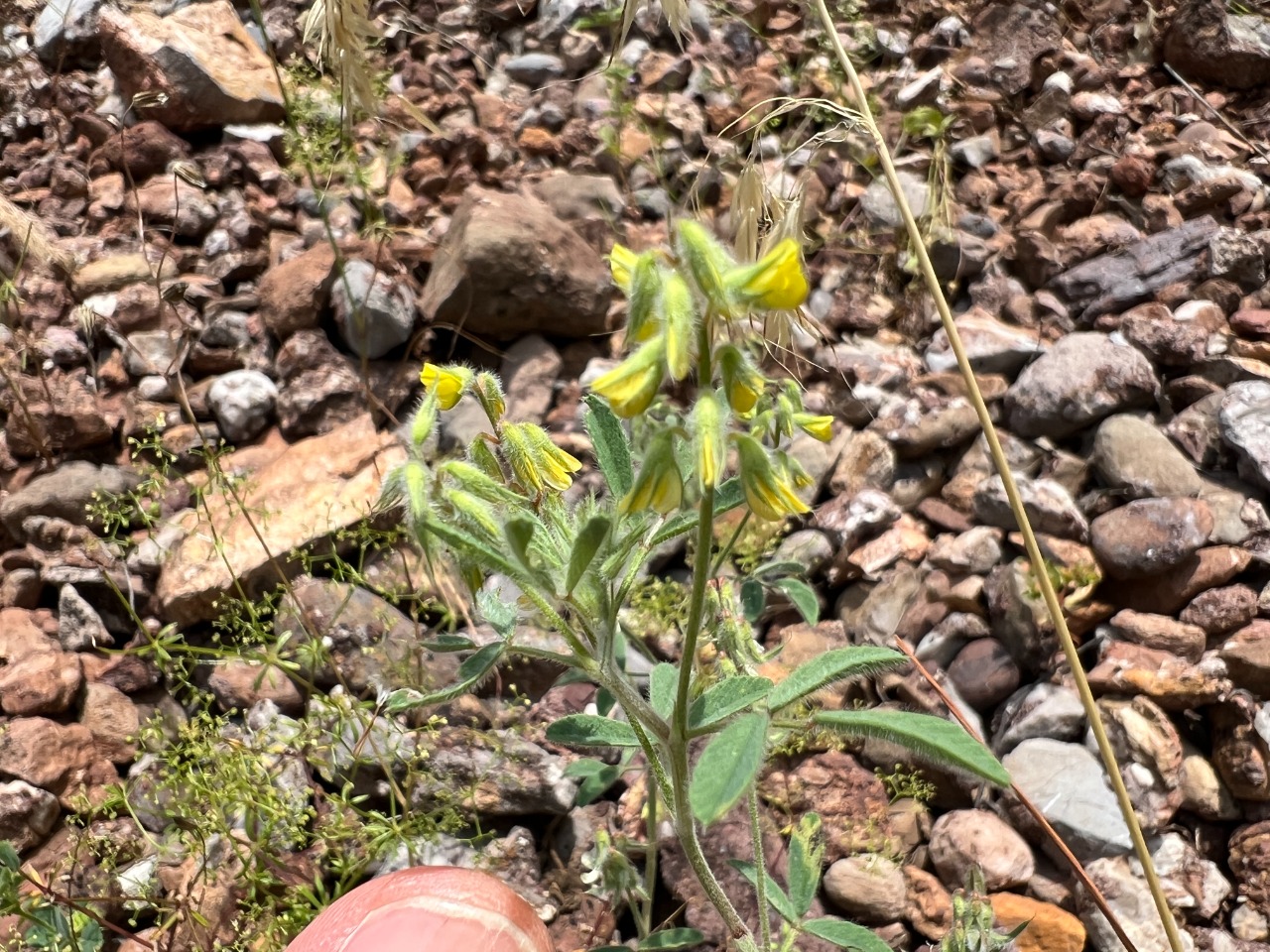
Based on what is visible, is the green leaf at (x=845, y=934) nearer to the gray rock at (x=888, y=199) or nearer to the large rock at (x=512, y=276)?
the large rock at (x=512, y=276)

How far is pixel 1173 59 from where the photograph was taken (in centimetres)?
448

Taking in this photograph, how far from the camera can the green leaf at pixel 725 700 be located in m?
1.45

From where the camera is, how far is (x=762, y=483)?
1.29 meters

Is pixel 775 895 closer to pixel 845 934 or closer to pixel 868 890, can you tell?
pixel 845 934

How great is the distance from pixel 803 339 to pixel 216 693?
248 cm

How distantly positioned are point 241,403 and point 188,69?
1.97 m

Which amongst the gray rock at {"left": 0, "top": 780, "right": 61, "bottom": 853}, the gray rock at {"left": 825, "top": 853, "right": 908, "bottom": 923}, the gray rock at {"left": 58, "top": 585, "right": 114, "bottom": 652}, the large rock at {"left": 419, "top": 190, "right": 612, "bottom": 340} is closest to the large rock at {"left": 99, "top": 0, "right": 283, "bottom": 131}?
the large rock at {"left": 419, "top": 190, "right": 612, "bottom": 340}

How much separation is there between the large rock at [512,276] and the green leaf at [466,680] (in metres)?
2.46

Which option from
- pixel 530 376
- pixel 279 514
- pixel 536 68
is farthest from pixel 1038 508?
pixel 536 68

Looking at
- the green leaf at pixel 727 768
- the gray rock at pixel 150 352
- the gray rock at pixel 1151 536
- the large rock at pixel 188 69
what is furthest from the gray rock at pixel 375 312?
the green leaf at pixel 727 768

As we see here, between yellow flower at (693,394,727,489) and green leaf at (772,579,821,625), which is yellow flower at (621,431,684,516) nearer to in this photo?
yellow flower at (693,394,727,489)

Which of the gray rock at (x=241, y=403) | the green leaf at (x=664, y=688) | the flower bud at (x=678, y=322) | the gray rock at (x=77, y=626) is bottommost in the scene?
the gray rock at (x=77, y=626)

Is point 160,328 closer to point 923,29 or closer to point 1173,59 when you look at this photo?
point 923,29

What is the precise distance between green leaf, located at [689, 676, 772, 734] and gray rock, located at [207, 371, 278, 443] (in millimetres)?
2810
